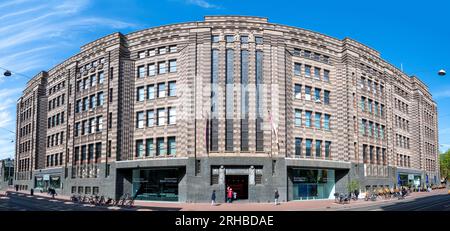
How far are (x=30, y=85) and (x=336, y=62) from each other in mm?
64320

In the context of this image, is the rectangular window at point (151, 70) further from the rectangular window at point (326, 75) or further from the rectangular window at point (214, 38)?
the rectangular window at point (326, 75)

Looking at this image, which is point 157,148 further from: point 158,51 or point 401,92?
point 401,92

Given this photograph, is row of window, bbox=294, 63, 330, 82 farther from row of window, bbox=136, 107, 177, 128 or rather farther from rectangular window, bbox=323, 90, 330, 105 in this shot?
row of window, bbox=136, 107, 177, 128

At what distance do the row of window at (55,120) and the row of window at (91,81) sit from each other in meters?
8.76

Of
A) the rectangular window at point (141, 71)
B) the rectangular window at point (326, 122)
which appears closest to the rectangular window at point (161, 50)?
the rectangular window at point (141, 71)

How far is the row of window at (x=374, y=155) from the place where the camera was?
162 feet

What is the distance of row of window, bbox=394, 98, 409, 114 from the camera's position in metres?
59.0

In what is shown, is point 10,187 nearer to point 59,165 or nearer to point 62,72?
point 59,165

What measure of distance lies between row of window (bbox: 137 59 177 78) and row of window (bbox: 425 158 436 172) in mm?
65167

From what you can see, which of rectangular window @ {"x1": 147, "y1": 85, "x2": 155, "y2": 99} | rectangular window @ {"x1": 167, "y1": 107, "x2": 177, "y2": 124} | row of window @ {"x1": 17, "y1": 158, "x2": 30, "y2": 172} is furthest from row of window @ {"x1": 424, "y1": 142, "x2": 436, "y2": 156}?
row of window @ {"x1": 17, "y1": 158, "x2": 30, "y2": 172}

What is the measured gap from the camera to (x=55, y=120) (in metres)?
58.6
